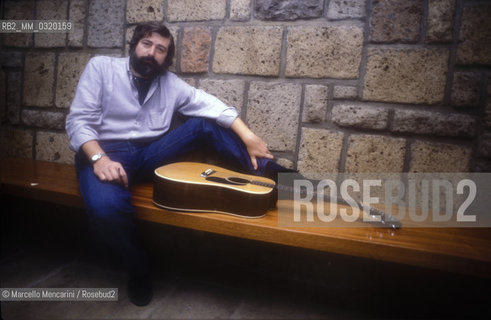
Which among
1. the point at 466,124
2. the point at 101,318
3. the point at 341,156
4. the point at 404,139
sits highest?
the point at 466,124

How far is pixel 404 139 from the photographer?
68.1 inches

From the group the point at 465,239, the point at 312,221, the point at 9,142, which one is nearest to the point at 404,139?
the point at 465,239

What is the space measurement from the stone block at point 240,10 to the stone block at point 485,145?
1590 mm

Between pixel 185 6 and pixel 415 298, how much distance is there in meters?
2.43

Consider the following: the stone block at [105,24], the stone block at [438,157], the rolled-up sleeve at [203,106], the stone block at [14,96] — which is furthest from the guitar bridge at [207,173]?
the stone block at [14,96]

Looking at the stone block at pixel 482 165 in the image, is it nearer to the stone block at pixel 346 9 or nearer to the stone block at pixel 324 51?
the stone block at pixel 324 51

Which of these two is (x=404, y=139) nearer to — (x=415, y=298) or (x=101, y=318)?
(x=415, y=298)

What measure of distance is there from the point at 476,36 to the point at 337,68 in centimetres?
74

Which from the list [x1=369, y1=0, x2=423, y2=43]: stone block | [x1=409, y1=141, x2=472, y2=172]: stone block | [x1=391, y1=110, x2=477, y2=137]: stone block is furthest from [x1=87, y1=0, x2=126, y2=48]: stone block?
[x1=409, y1=141, x2=472, y2=172]: stone block

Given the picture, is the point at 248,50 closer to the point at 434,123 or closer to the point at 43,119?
the point at 434,123

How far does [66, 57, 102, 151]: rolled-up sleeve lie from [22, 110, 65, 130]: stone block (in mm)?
869

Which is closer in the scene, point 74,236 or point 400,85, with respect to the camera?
point 400,85

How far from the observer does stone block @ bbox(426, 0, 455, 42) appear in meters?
1.61

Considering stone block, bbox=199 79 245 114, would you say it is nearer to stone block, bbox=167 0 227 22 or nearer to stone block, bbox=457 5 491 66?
stone block, bbox=167 0 227 22
